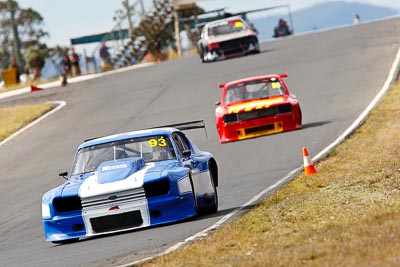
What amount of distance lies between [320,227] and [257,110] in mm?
15557

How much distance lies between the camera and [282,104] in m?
26.1

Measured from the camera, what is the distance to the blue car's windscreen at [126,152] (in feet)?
48.3

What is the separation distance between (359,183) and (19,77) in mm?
47420

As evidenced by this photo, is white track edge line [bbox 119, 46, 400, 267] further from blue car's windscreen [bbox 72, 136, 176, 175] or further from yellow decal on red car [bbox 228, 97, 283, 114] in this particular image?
yellow decal on red car [bbox 228, 97, 283, 114]

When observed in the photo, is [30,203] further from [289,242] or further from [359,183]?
[289,242]

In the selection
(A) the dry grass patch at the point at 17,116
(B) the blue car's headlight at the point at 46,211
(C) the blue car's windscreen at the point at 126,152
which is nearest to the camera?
(B) the blue car's headlight at the point at 46,211

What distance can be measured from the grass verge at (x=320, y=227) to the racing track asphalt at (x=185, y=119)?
76cm

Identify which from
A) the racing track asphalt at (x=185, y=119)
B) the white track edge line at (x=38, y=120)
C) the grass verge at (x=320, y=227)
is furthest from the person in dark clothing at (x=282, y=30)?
the grass verge at (x=320, y=227)

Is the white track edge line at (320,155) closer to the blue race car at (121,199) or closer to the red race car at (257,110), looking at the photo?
the blue race car at (121,199)

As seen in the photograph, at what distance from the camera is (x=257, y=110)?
26.3m

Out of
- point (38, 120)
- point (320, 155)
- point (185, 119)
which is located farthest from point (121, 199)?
point (38, 120)

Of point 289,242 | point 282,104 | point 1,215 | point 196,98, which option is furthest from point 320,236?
point 196,98

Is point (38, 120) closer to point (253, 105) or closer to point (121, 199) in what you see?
point (253, 105)

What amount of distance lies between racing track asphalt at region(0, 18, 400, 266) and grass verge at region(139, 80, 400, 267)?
2.51ft
